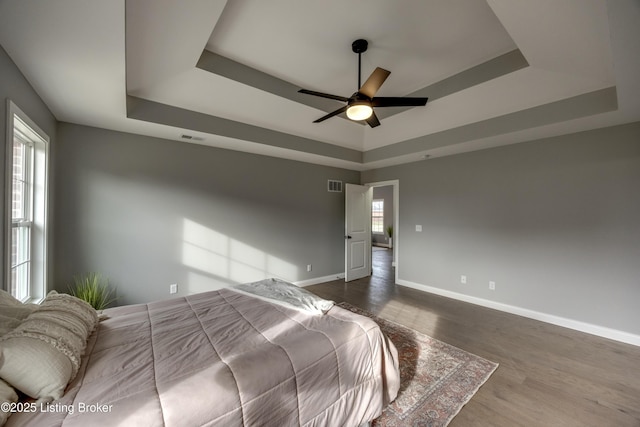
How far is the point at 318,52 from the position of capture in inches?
106

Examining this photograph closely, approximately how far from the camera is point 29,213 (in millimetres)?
2422

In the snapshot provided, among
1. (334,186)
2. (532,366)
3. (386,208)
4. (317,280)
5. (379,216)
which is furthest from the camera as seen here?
(379,216)

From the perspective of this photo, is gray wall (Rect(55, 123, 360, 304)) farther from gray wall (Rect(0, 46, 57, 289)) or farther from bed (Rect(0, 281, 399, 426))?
bed (Rect(0, 281, 399, 426))

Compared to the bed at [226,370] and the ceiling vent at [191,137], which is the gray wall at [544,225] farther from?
the ceiling vent at [191,137]

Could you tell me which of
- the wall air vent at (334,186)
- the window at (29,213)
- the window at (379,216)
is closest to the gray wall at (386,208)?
the window at (379,216)

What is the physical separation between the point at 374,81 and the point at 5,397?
277 cm

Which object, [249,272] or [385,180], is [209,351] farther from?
[385,180]

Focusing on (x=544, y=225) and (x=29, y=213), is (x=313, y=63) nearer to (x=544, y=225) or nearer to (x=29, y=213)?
(x=29, y=213)

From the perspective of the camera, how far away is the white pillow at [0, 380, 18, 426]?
85 cm

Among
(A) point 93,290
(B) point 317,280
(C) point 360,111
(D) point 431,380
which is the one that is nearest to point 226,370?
Answer: (D) point 431,380

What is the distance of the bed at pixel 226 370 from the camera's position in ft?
3.27

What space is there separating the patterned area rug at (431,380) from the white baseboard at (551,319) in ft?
5.35

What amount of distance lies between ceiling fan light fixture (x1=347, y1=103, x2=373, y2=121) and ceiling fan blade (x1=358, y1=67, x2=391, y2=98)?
0.10 m

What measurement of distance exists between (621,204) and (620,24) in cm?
238
